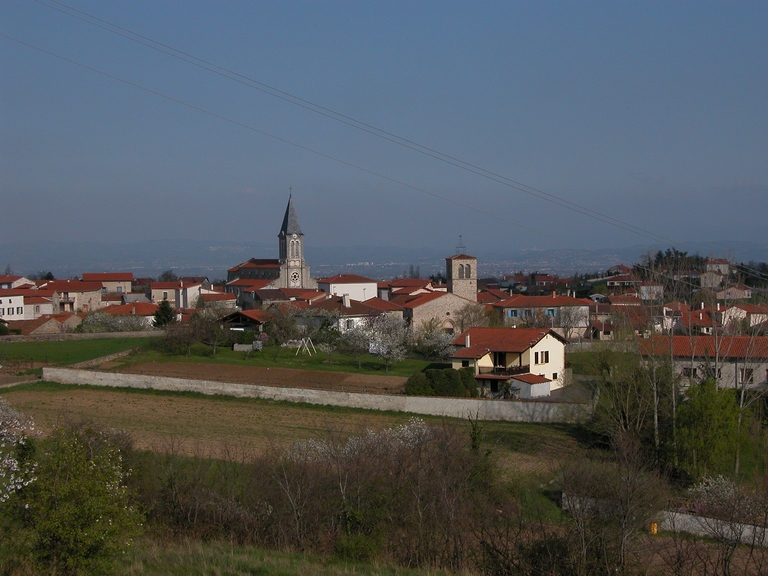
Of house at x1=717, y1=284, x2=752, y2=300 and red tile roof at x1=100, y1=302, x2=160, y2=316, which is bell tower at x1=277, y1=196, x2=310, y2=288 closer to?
red tile roof at x1=100, y1=302, x2=160, y2=316

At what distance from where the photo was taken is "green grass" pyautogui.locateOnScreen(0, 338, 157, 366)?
40.9 meters

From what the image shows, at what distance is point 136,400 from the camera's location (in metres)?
32.2

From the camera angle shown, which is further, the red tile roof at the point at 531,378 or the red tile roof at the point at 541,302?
the red tile roof at the point at 541,302

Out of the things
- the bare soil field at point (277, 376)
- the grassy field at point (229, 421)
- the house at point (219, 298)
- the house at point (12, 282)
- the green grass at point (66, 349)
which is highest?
the house at point (12, 282)

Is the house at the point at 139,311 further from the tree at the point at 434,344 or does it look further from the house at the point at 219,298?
the tree at the point at 434,344

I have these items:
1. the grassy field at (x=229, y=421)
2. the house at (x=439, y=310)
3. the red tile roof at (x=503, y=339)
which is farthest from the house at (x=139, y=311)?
the red tile roof at (x=503, y=339)

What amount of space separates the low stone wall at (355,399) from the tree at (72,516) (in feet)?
59.4

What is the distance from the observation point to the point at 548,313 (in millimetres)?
60562

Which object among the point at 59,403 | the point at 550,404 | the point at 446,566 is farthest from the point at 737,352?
the point at 59,403

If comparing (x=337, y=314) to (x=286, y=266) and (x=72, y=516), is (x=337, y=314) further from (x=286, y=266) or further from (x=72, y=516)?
(x=72, y=516)

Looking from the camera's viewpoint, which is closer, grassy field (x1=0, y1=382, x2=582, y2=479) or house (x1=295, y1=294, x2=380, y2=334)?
grassy field (x1=0, y1=382, x2=582, y2=479)

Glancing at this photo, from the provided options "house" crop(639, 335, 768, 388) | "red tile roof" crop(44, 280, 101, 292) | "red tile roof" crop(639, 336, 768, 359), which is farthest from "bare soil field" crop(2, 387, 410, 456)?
"red tile roof" crop(44, 280, 101, 292)

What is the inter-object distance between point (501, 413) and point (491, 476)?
36.8 feet

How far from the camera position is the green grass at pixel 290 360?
3950 cm
